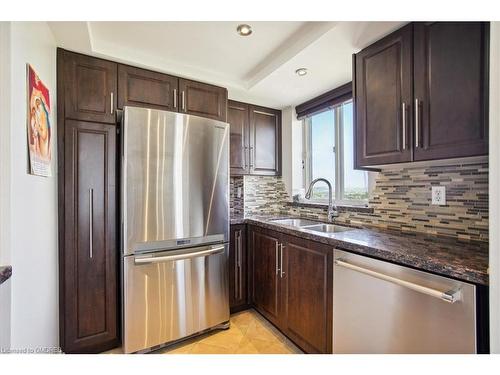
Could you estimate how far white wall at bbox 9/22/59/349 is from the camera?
0.92m

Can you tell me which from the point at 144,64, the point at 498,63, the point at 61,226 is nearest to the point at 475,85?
the point at 498,63

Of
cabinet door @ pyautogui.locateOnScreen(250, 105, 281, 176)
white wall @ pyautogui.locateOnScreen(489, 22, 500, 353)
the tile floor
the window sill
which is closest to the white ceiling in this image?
cabinet door @ pyautogui.locateOnScreen(250, 105, 281, 176)

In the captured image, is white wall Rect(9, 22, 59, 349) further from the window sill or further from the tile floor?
the window sill

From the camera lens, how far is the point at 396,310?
1.10m

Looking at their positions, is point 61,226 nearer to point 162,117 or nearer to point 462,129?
point 162,117

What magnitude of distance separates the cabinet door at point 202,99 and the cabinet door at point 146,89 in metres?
0.07

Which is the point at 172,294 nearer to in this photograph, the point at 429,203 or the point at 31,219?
the point at 31,219

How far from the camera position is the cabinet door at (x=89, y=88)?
61.6 inches

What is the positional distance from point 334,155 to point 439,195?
3.52 feet

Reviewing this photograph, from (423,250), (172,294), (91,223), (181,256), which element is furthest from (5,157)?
(423,250)

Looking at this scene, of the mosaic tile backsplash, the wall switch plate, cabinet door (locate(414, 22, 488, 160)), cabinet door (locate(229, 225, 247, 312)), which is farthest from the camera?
cabinet door (locate(229, 225, 247, 312))

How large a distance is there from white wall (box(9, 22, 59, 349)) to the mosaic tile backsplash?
2080 millimetres
